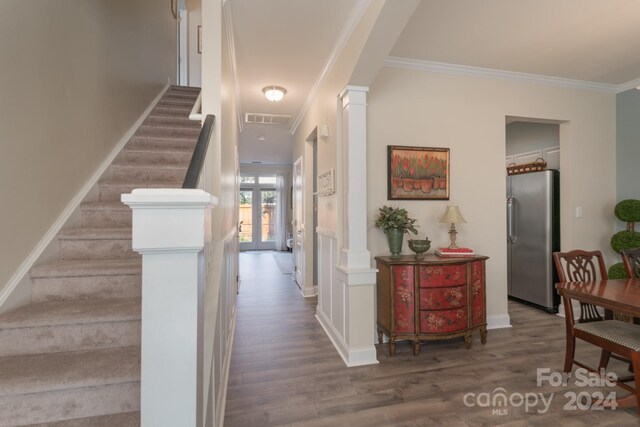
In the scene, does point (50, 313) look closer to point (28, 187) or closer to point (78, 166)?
point (28, 187)

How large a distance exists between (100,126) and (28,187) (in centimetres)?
96

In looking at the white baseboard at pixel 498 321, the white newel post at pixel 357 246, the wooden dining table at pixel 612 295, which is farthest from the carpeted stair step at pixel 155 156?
the white baseboard at pixel 498 321

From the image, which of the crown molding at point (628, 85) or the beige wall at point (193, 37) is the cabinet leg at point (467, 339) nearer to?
the crown molding at point (628, 85)

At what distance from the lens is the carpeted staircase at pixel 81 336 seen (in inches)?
47.3

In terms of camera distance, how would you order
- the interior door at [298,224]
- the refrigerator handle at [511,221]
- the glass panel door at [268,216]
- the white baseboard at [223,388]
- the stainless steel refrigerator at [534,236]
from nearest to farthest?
the white baseboard at [223,388], the stainless steel refrigerator at [534,236], the refrigerator handle at [511,221], the interior door at [298,224], the glass panel door at [268,216]

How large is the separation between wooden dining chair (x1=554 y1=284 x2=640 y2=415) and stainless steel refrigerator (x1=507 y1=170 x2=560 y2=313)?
5.19ft

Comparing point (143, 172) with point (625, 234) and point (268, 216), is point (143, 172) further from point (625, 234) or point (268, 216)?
point (268, 216)

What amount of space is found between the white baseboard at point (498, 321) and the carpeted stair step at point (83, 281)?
3200 millimetres

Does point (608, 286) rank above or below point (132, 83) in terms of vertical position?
below

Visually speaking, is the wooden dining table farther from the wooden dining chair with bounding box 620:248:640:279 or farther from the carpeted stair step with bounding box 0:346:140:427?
the carpeted stair step with bounding box 0:346:140:427

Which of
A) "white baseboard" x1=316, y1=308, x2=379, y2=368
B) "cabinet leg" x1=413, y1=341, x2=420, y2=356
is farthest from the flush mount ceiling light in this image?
"cabinet leg" x1=413, y1=341, x2=420, y2=356

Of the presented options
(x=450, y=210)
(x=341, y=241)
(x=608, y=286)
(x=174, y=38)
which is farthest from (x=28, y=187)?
(x=174, y=38)

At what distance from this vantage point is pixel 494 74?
125 inches

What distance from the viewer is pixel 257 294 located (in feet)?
14.7
